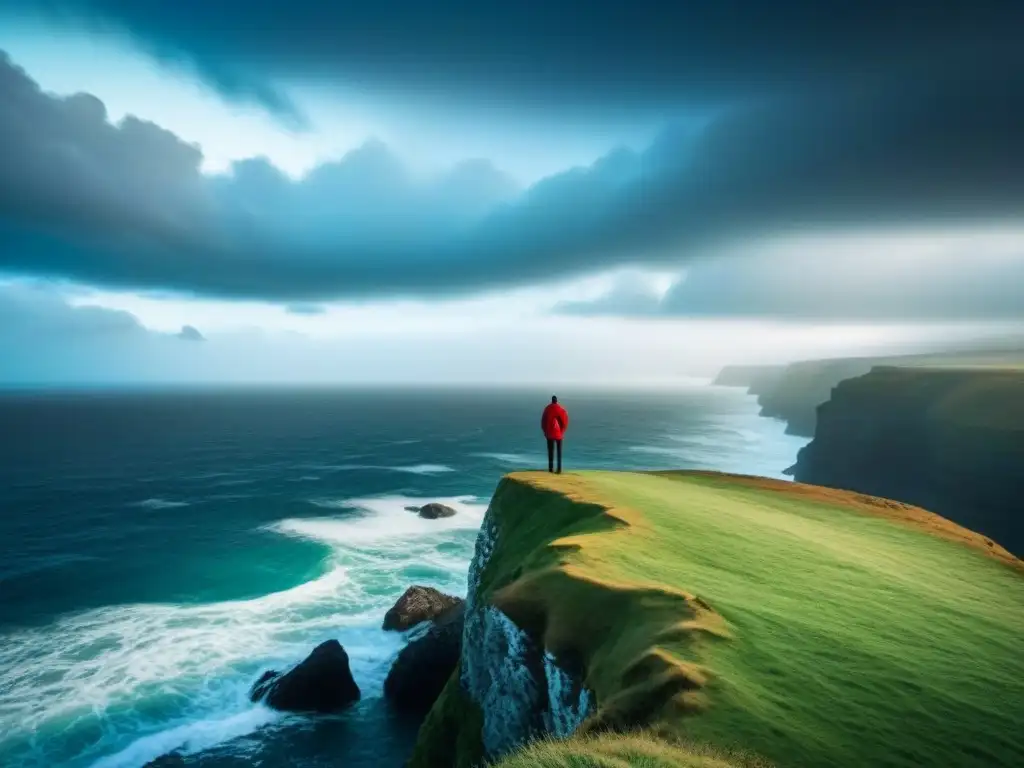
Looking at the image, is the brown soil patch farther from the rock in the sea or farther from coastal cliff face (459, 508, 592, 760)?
the rock in the sea

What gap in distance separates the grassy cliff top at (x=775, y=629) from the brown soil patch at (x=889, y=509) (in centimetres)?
19

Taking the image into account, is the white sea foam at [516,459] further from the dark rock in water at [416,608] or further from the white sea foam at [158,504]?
the dark rock in water at [416,608]

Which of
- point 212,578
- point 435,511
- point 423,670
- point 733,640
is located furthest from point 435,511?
point 733,640

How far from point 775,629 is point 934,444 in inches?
3476

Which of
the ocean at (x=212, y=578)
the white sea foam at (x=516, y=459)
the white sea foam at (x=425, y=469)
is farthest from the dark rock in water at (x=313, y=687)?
the white sea foam at (x=516, y=459)

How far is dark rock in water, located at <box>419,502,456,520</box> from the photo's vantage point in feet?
192

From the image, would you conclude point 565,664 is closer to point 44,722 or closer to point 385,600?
point 44,722

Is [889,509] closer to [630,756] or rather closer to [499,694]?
[499,694]

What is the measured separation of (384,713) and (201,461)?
8007cm

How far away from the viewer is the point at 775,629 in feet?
30.6

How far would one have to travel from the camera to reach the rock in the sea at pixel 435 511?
5853cm

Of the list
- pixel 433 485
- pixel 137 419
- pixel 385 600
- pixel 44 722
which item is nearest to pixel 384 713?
pixel 385 600

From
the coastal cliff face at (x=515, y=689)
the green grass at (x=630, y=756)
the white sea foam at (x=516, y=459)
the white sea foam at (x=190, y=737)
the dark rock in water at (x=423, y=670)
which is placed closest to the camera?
the green grass at (x=630, y=756)

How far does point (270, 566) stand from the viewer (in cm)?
4400
